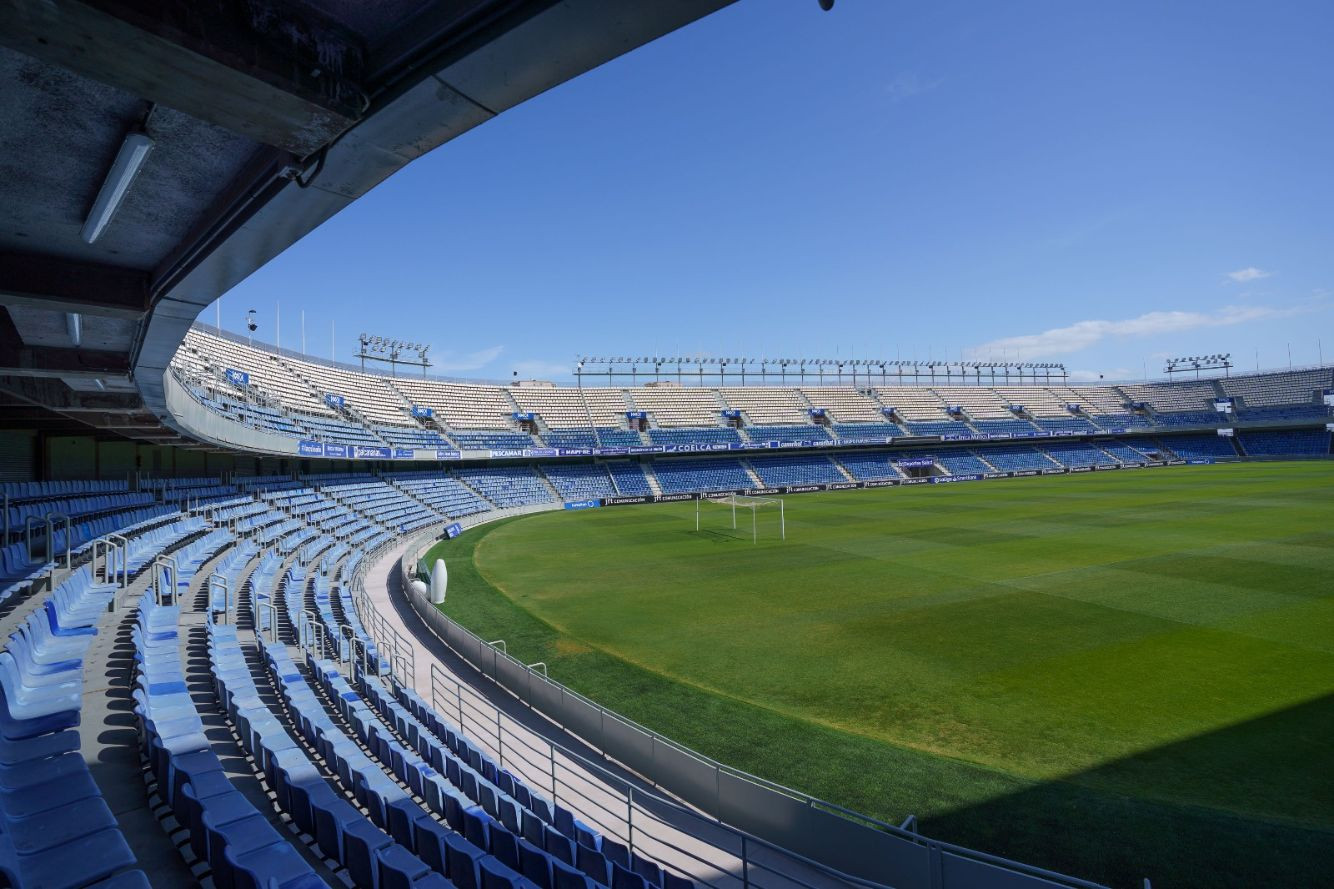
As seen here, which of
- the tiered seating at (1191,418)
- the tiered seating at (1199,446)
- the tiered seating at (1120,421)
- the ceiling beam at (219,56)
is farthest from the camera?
the tiered seating at (1120,421)

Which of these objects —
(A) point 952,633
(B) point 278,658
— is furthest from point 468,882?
(A) point 952,633

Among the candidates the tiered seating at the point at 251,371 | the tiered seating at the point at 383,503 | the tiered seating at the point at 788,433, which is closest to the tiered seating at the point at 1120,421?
the tiered seating at the point at 788,433

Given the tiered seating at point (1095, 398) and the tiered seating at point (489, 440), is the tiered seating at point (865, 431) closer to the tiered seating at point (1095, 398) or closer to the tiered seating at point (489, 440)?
the tiered seating at point (1095, 398)

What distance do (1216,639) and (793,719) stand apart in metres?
10.2

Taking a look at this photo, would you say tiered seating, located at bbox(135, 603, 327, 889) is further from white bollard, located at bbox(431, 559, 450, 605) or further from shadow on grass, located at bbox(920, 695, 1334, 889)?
white bollard, located at bbox(431, 559, 450, 605)

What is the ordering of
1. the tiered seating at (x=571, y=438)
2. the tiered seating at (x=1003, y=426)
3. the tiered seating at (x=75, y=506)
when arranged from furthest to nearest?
1. the tiered seating at (x=1003, y=426)
2. the tiered seating at (x=571, y=438)
3. the tiered seating at (x=75, y=506)

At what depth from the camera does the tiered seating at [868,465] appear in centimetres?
6500

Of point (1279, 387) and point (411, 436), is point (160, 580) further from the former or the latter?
point (1279, 387)

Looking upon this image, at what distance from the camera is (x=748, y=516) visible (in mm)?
41250

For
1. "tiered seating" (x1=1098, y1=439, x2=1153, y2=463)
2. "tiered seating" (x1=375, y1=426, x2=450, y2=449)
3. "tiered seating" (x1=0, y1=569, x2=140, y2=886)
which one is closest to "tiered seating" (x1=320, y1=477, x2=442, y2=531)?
"tiered seating" (x1=375, y1=426, x2=450, y2=449)

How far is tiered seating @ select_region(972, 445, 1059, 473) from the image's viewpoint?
70.5 meters

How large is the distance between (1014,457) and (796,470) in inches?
1076

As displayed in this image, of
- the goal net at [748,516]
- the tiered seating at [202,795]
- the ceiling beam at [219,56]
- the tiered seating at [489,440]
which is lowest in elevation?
the goal net at [748,516]

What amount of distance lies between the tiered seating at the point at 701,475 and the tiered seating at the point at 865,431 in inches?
484
